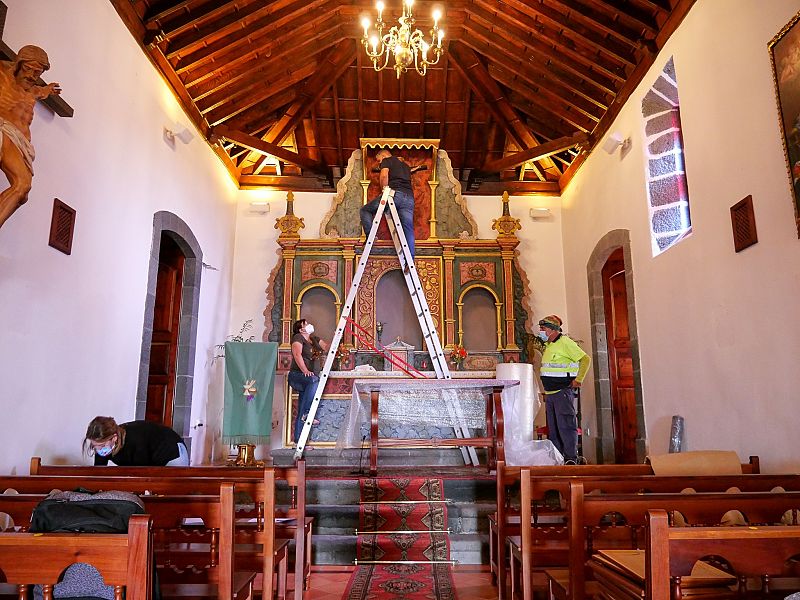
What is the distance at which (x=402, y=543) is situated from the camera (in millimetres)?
4738

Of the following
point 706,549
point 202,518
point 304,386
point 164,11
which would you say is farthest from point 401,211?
point 706,549

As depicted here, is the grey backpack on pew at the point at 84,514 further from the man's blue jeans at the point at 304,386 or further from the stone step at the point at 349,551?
the man's blue jeans at the point at 304,386

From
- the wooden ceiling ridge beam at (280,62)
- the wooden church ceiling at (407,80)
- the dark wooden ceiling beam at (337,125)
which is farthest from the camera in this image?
the dark wooden ceiling beam at (337,125)

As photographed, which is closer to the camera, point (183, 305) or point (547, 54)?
point (547, 54)

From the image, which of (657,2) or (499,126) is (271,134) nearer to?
(499,126)

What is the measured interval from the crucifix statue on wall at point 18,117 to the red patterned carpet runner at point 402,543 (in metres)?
3.06

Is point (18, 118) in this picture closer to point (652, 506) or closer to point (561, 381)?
point (652, 506)

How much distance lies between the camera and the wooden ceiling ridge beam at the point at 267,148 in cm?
838

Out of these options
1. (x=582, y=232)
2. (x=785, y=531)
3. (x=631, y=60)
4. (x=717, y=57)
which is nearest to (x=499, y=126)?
(x=582, y=232)

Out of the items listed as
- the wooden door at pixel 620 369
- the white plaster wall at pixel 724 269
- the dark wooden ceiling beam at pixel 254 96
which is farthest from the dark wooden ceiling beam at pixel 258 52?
the wooden door at pixel 620 369

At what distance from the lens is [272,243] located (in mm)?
9852

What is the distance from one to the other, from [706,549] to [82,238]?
496 centimetres

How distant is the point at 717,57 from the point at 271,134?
650 centimetres

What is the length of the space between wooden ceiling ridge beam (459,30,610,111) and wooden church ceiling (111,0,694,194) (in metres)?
0.02
